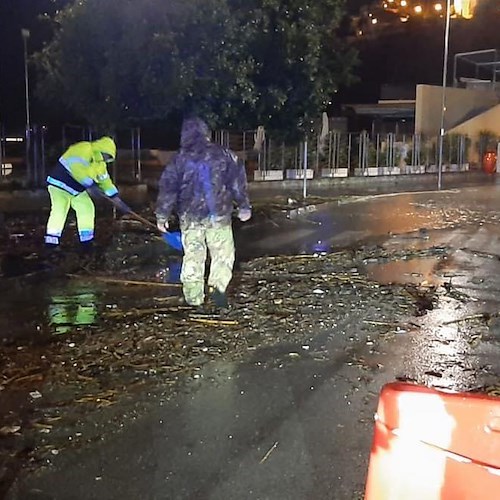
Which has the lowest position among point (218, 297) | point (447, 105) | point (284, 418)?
point (284, 418)

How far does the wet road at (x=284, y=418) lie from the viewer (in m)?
3.89

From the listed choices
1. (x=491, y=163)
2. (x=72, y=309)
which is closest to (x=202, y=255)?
(x=72, y=309)

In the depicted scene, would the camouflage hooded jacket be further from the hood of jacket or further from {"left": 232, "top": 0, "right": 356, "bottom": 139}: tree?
{"left": 232, "top": 0, "right": 356, "bottom": 139}: tree

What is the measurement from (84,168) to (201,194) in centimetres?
283

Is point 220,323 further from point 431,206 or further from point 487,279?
point 431,206

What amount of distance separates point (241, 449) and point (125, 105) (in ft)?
35.1

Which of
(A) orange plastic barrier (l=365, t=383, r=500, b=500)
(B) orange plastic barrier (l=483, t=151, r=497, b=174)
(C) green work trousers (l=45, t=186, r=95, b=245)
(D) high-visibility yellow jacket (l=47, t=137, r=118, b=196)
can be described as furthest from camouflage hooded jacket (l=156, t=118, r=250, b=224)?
(B) orange plastic barrier (l=483, t=151, r=497, b=174)

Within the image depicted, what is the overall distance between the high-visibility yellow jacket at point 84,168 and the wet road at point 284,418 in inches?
145

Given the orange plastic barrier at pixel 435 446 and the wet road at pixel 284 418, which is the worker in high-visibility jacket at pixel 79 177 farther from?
the orange plastic barrier at pixel 435 446

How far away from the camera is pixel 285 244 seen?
12203 millimetres

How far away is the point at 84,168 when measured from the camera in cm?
966

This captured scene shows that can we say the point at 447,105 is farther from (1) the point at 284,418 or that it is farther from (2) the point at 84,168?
(1) the point at 284,418

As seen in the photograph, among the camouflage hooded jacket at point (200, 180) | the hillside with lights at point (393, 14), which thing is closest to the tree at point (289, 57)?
the camouflage hooded jacket at point (200, 180)

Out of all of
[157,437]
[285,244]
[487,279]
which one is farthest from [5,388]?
[285,244]
